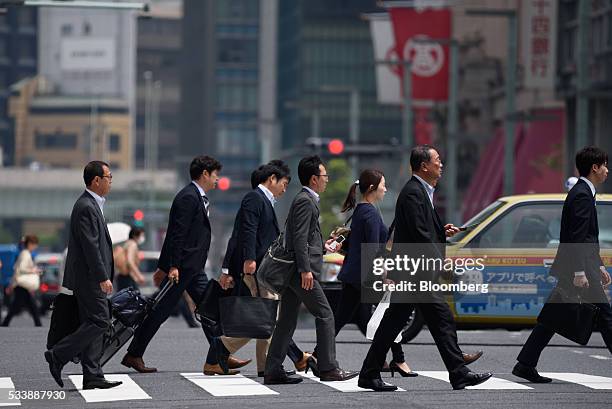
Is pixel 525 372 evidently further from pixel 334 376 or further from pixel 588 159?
pixel 588 159

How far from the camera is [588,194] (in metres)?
13.4

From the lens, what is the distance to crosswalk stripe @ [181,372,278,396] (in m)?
13.4

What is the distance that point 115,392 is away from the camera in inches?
527

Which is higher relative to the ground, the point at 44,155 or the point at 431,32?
the point at 431,32

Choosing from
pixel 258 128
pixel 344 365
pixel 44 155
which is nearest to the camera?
pixel 344 365

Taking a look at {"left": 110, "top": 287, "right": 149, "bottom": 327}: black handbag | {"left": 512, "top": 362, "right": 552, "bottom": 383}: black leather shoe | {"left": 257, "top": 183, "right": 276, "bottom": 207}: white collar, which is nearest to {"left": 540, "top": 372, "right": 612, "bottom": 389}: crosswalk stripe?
{"left": 512, "top": 362, "right": 552, "bottom": 383}: black leather shoe

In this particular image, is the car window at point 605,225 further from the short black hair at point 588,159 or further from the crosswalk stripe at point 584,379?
the short black hair at point 588,159

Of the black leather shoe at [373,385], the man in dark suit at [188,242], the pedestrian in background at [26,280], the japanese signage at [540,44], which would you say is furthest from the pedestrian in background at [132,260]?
the japanese signage at [540,44]

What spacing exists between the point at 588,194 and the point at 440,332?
160 cm

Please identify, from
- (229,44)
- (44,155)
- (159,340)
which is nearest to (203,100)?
(229,44)

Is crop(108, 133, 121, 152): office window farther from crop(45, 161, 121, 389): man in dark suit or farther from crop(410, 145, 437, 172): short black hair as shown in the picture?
crop(410, 145, 437, 172): short black hair

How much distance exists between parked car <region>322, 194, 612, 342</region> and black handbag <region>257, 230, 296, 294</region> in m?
5.53

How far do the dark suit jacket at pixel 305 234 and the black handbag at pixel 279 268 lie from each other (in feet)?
0.20

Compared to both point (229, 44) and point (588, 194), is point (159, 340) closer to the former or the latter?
point (588, 194)
